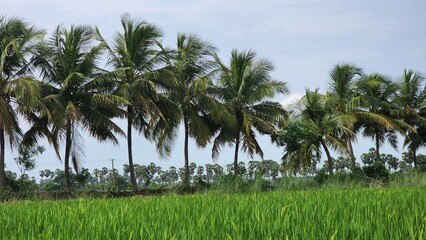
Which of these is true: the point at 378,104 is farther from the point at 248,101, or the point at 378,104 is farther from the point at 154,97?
the point at 154,97

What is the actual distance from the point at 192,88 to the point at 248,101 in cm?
329

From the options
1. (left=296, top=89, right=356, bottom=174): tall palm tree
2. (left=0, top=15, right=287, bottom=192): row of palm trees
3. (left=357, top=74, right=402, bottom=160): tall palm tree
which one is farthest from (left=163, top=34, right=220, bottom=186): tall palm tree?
(left=357, top=74, right=402, bottom=160): tall palm tree

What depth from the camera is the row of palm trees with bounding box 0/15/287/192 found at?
19.6 meters

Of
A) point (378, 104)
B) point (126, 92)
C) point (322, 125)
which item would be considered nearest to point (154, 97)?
point (126, 92)

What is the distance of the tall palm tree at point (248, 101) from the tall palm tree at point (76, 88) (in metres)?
6.25

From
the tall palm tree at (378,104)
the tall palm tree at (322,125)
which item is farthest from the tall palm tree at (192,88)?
the tall palm tree at (378,104)

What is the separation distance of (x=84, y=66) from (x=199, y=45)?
588 centimetres

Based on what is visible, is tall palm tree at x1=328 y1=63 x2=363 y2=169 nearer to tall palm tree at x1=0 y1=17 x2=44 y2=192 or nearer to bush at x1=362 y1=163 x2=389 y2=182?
bush at x1=362 y1=163 x2=389 y2=182

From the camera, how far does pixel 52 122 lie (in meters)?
19.0

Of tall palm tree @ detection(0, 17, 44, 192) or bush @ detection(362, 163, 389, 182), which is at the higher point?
tall palm tree @ detection(0, 17, 44, 192)

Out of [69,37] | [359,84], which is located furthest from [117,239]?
[359,84]

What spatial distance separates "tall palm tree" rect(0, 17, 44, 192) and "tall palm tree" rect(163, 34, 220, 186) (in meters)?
5.49

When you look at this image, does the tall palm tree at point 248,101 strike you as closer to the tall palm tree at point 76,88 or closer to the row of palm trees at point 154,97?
the row of palm trees at point 154,97

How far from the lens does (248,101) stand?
25.4m
